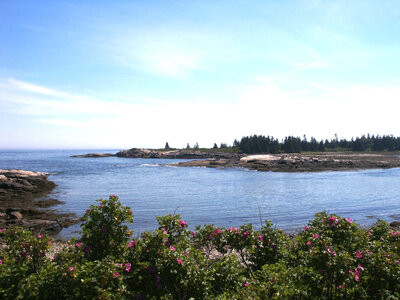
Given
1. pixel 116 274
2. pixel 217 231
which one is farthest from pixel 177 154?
pixel 116 274

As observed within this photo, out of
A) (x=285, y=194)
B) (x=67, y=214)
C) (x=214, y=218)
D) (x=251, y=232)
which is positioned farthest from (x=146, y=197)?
(x=251, y=232)

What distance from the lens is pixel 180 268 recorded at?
6148 mm

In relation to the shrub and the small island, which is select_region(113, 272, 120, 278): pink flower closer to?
the shrub

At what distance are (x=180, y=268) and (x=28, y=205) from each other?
24.9 meters

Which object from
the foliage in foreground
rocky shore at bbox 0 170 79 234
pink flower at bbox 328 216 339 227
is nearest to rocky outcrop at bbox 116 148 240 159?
rocky shore at bbox 0 170 79 234

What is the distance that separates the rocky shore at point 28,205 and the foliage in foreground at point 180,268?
5.31 m

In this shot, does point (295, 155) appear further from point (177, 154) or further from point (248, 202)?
point (248, 202)

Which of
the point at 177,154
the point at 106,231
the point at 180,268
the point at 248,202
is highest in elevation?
the point at 177,154

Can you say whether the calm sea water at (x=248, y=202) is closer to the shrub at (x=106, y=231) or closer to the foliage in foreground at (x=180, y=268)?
the foliage in foreground at (x=180, y=268)

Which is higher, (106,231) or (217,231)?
(106,231)

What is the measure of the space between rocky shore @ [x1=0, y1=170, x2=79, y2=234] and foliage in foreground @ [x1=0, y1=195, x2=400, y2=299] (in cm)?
531

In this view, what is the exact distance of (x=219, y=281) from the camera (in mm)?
6543

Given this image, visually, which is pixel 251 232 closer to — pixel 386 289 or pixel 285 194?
pixel 386 289

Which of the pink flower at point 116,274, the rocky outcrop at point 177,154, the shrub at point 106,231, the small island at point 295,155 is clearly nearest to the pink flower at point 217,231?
the shrub at point 106,231
